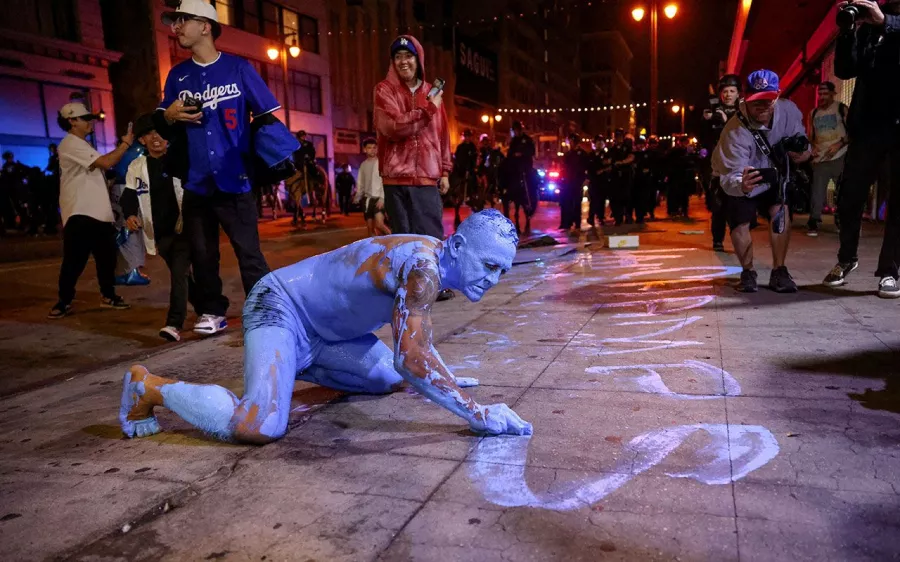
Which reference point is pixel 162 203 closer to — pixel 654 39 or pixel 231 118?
pixel 231 118

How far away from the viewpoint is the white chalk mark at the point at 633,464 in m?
2.13

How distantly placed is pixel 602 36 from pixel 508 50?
53920mm

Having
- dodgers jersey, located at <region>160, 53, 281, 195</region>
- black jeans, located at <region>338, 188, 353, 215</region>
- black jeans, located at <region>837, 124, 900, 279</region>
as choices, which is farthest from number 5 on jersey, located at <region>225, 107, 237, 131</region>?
black jeans, located at <region>338, 188, 353, 215</region>

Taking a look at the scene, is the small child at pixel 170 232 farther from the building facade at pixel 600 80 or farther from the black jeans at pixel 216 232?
the building facade at pixel 600 80

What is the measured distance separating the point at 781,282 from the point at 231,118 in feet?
14.4

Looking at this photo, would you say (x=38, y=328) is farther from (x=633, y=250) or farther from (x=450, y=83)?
(x=450, y=83)

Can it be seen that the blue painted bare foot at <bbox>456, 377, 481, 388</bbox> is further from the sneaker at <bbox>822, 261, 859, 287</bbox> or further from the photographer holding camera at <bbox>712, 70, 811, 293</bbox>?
the sneaker at <bbox>822, 261, 859, 287</bbox>

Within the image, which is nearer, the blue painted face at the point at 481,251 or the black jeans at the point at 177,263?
the blue painted face at the point at 481,251

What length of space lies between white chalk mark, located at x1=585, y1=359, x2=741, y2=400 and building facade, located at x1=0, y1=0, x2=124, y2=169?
66.9 feet

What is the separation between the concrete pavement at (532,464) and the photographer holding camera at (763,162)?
1376mm

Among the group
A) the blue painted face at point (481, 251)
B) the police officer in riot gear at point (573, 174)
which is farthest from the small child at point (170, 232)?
the police officer in riot gear at point (573, 174)

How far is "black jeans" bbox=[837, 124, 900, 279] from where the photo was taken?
5.15 meters

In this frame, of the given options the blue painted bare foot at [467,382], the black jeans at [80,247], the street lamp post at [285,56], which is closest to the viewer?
the blue painted bare foot at [467,382]

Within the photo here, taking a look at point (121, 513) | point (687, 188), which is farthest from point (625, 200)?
point (121, 513)
